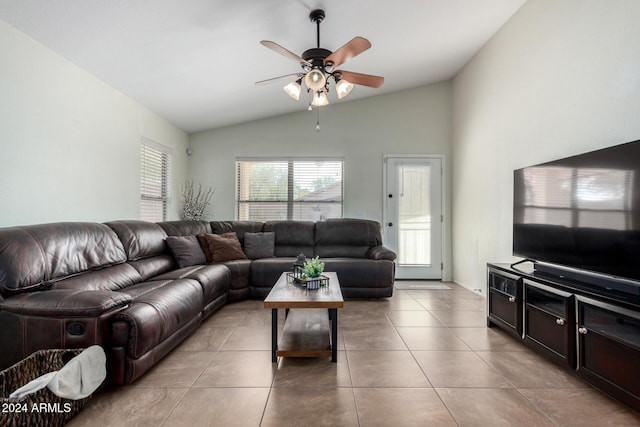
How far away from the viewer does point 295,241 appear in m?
4.51

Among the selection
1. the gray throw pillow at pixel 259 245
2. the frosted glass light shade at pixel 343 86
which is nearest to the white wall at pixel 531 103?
the frosted glass light shade at pixel 343 86

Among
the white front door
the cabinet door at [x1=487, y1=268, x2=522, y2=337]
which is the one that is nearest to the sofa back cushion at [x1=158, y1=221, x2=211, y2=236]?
the white front door

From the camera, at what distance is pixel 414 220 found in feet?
16.4

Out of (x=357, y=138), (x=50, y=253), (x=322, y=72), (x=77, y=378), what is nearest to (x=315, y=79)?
(x=322, y=72)

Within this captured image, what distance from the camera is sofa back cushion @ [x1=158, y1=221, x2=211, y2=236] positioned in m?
3.73

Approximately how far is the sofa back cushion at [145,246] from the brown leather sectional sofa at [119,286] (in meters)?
0.01

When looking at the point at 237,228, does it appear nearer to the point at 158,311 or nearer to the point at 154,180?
the point at 154,180

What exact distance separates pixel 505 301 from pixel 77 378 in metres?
3.08


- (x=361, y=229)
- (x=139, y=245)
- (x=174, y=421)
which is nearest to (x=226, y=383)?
(x=174, y=421)

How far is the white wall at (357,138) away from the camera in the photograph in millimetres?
5004

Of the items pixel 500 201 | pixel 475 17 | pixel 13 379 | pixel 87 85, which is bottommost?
pixel 13 379

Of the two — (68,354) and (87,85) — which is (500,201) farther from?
(87,85)

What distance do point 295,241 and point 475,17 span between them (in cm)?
348

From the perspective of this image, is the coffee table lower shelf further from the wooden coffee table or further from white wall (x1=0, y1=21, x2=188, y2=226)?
white wall (x1=0, y1=21, x2=188, y2=226)
